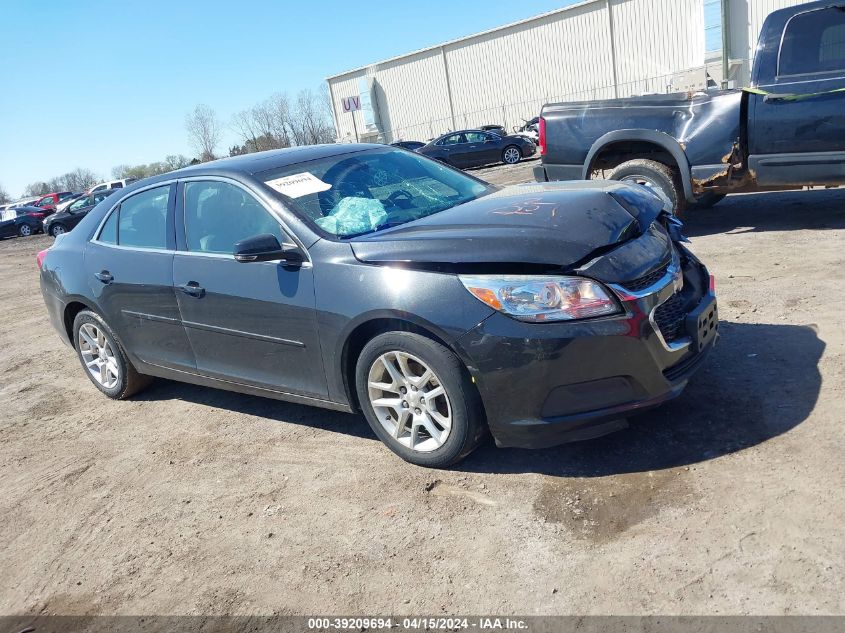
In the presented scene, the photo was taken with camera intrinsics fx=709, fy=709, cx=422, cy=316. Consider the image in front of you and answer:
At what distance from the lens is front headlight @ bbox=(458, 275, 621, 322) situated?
3.05m

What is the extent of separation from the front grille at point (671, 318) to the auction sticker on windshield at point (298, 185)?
1.99 m

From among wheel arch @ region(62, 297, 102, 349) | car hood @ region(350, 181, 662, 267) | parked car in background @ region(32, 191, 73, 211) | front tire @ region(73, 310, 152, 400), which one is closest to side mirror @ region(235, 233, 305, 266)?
car hood @ region(350, 181, 662, 267)

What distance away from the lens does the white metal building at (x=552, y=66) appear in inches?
1305

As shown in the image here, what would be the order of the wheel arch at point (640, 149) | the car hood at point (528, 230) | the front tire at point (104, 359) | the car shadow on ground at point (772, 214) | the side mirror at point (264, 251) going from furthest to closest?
the car shadow on ground at point (772, 214) → the wheel arch at point (640, 149) → the front tire at point (104, 359) → the side mirror at point (264, 251) → the car hood at point (528, 230)

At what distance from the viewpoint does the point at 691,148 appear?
704 cm

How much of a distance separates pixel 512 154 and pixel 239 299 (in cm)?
2309

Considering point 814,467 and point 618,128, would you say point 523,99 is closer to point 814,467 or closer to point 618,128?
point 618,128

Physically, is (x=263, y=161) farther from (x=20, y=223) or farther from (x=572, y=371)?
(x=20, y=223)

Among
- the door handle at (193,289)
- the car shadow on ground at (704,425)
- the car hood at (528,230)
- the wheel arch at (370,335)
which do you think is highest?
the car hood at (528,230)

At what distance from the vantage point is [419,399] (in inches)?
135

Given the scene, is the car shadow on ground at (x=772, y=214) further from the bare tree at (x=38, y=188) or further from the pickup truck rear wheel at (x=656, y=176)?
the bare tree at (x=38, y=188)

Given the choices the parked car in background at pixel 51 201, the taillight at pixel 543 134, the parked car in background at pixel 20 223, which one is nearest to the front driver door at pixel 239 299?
the taillight at pixel 543 134

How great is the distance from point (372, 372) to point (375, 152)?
1.78 meters

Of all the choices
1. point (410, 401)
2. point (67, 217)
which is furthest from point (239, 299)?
point (67, 217)
